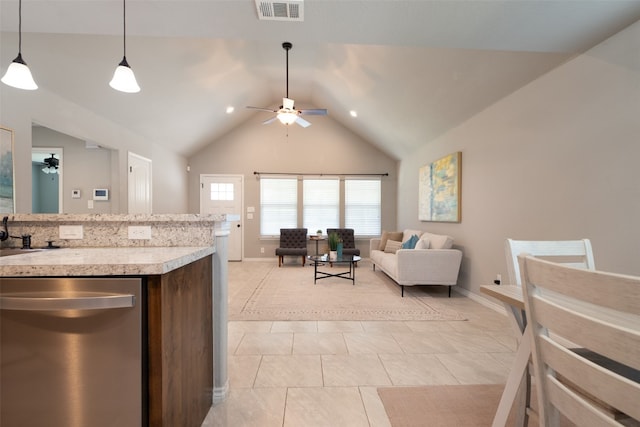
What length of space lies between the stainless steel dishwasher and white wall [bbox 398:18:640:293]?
9.89ft

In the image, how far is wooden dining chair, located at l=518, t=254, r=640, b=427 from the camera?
1.77 ft

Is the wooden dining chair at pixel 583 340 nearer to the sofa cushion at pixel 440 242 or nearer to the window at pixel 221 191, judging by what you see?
the sofa cushion at pixel 440 242

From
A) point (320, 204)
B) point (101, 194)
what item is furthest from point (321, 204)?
point (101, 194)

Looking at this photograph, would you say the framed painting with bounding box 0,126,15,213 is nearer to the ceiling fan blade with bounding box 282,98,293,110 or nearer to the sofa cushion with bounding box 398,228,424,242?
the ceiling fan blade with bounding box 282,98,293,110

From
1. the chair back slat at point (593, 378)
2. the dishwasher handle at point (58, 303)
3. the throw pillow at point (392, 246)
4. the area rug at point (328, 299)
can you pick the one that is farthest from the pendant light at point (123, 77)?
the throw pillow at point (392, 246)

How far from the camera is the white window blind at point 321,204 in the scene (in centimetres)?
669

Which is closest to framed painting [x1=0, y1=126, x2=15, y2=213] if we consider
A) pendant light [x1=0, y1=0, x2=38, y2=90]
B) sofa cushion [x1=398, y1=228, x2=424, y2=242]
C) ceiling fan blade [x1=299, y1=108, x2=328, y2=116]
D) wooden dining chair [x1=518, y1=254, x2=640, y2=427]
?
pendant light [x1=0, y1=0, x2=38, y2=90]

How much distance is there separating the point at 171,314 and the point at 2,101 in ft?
9.81

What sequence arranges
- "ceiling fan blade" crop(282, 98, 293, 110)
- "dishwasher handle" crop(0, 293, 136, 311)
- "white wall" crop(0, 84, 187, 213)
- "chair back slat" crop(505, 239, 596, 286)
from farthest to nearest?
1. "ceiling fan blade" crop(282, 98, 293, 110)
2. "white wall" crop(0, 84, 187, 213)
3. "chair back slat" crop(505, 239, 596, 286)
4. "dishwasher handle" crop(0, 293, 136, 311)

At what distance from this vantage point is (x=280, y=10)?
1843 mm

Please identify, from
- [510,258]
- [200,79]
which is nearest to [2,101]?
[200,79]

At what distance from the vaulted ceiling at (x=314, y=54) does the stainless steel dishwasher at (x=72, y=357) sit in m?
1.90

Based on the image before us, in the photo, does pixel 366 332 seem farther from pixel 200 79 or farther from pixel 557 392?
pixel 200 79

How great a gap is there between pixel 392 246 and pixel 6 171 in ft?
17.2
